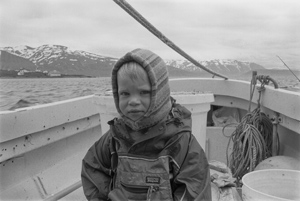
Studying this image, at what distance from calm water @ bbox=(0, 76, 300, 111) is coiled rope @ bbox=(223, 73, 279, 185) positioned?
1.64 ft

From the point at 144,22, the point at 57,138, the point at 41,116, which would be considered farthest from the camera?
the point at 57,138

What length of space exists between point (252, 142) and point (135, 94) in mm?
1952

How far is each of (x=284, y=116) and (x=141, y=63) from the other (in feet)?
6.23

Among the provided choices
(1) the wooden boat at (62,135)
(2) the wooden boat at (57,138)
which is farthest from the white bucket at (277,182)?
(2) the wooden boat at (57,138)

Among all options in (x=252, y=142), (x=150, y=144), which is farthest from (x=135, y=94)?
(x=252, y=142)

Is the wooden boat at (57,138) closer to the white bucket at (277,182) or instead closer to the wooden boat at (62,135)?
the wooden boat at (62,135)

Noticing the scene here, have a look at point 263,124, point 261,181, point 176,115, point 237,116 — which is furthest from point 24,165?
point 237,116

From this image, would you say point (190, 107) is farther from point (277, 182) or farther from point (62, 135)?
point (62, 135)

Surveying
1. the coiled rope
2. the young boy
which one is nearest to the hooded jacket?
the young boy

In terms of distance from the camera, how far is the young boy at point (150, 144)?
4.32 feet

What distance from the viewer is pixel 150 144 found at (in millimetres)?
1394

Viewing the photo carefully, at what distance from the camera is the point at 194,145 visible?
139cm

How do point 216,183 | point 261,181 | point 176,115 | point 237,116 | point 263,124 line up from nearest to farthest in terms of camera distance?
1. point 176,115
2. point 261,181
3. point 216,183
4. point 263,124
5. point 237,116

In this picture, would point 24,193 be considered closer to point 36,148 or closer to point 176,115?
point 36,148
